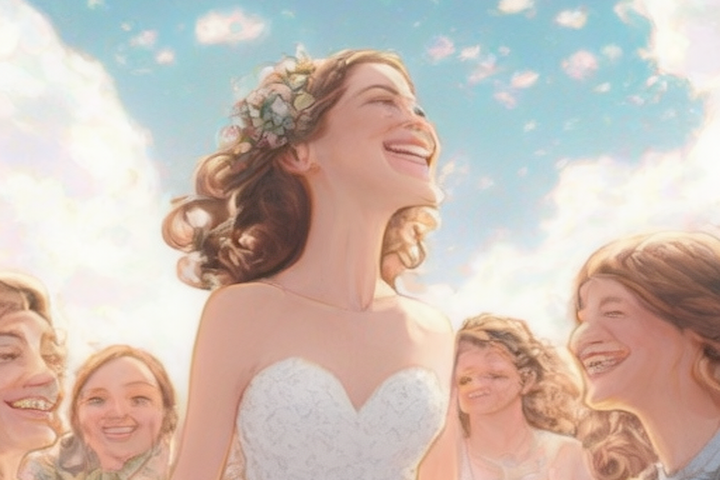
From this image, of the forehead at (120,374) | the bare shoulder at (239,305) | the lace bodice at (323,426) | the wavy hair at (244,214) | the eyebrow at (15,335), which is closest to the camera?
the lace bodice at (323,426)

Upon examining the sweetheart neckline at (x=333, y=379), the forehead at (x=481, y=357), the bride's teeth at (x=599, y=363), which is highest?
the forehead at (x=481, y=357)

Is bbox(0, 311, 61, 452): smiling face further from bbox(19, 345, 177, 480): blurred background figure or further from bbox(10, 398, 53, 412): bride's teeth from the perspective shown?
bbox(19, 345, 177, 480): blurred background figure

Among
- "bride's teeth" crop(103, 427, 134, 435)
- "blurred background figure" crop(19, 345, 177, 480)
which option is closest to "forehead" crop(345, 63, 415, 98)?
"blurred background figure" crop(19, 345, 177, 480)

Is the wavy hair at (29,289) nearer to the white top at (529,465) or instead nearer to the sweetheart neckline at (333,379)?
the sweetheart neckline at (333,379)

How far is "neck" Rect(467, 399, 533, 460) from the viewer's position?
4.50 meters

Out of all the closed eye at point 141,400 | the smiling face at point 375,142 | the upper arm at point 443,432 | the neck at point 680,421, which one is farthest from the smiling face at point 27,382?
the neck at point 680,421

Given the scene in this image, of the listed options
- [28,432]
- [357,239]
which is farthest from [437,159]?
[28,432]

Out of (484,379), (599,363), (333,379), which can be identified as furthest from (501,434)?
(333,379)

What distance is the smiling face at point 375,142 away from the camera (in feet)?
10.2

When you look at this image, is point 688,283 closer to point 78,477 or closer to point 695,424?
point 695,424

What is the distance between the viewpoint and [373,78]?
10.4 feet

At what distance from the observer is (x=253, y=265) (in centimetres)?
323

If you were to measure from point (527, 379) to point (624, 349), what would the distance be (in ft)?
3.33

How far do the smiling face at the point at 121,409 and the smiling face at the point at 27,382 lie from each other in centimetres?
19
